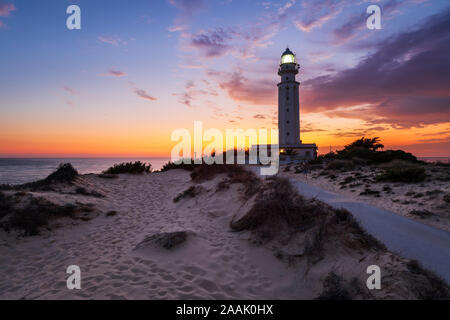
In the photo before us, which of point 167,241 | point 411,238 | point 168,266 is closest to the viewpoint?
point 168,266

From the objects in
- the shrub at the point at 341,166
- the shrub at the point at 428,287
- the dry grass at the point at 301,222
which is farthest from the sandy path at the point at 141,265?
the shrub at the point at 341,166

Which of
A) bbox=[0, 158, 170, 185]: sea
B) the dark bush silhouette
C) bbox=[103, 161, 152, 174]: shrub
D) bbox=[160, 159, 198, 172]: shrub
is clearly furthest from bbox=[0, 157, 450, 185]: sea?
bbox=[160, 159, 198, 172]: shrub

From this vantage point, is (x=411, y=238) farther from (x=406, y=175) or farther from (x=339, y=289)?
(x=406, y=175)

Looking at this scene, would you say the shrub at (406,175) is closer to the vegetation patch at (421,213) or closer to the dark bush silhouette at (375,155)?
the vegetation patch at (421,213)

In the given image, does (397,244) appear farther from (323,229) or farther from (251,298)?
(251,298)

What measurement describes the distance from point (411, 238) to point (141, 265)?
554 cm

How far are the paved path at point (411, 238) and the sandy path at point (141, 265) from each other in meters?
2.15

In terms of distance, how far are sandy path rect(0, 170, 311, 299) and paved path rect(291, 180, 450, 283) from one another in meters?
2.15

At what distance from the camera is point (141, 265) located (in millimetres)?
4059

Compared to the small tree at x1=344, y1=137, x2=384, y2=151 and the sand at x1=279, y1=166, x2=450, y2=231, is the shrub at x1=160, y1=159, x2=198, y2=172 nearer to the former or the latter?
the sand at x1=279, y1=166, x2=450, y2=231

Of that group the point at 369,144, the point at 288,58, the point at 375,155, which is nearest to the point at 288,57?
the point at 288,58

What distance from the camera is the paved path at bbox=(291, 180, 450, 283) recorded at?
3.57 metres

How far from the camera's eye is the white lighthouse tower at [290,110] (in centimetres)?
3675
